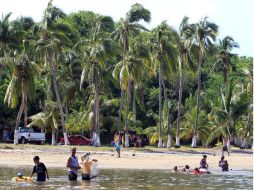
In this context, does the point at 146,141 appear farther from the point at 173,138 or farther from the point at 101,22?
the point at 101,22

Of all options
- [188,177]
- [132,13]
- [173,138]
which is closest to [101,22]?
[132,13]

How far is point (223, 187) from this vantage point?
89.0 ft

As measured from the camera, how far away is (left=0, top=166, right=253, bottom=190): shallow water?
26328 millimetres

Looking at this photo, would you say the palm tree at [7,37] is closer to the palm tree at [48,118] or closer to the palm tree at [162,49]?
the palm tree at [48,118]

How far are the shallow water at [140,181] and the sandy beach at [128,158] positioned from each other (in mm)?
4411

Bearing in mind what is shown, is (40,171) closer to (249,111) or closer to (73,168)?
(73,168)

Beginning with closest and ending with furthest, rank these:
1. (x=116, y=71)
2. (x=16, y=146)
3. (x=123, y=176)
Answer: (x=123, y=176)
(x=16, y=146)
(x=116, y=71)

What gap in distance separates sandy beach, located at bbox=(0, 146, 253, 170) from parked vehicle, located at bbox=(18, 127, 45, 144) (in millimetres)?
8360

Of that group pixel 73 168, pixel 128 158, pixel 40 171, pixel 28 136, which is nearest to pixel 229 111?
pixel 128 158

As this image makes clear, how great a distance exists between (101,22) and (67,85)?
7227 mm

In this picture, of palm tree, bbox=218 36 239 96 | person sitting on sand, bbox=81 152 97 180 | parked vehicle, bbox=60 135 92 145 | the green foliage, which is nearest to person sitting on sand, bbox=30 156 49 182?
person sitting on sand, bbox=81 152 97 180

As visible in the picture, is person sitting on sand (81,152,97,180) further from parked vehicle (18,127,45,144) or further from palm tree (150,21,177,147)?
parked vehicle (18,127,45,144)

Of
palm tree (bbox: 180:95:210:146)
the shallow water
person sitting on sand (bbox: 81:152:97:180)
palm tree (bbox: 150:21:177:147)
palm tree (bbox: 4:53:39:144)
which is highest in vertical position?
palm tree (bbox: 150:21:177:147)

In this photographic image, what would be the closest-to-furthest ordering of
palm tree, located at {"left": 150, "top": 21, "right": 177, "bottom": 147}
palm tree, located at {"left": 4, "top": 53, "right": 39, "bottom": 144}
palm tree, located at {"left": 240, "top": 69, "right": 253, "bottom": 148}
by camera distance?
1. palm tree, located at {"left": 4, "top": 53, "right": 39, "bottom": 144}
2. palm tree, located at {"left": 150, "top": 21, "right": 177, "bottom": 147}
3. palm tree, located at {"left": 240, "top": 69, "right": 253, "bottom": 148}
